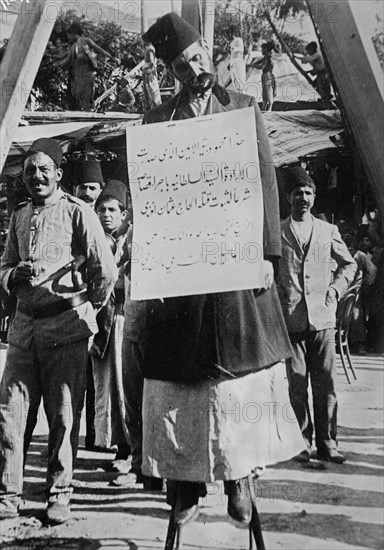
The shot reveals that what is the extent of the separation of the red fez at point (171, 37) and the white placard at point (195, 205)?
0.90 ft

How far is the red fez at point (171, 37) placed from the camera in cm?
240

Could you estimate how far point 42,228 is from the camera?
303cm

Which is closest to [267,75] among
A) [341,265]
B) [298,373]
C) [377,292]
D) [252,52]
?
[252,52]

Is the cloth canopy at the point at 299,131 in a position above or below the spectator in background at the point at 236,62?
below

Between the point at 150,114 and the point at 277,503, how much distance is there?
1861 millimetres

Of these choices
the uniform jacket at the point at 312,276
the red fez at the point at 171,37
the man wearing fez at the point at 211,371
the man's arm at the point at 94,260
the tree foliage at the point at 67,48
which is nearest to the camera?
the man wearing fez at the point at 211,371

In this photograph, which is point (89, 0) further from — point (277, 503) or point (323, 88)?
point (277, 503)

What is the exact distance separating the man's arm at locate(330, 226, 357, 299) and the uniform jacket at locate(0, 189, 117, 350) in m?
1.38

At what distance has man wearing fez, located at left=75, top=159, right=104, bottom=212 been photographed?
4.12 meters

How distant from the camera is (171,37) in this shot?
2.40 meters

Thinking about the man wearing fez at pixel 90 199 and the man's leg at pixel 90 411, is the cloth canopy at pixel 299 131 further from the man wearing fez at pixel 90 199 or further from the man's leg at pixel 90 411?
the man's leg at pixel 90 411

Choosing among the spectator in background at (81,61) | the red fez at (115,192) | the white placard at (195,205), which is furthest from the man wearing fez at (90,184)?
the white placard at (195,205)

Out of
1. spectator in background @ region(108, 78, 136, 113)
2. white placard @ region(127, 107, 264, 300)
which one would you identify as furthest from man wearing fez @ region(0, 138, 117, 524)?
spectator in background @ region(108, 78, 136, 113)

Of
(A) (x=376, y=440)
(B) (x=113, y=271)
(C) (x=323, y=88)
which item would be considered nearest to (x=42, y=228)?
(B) (x=113, y=271)
